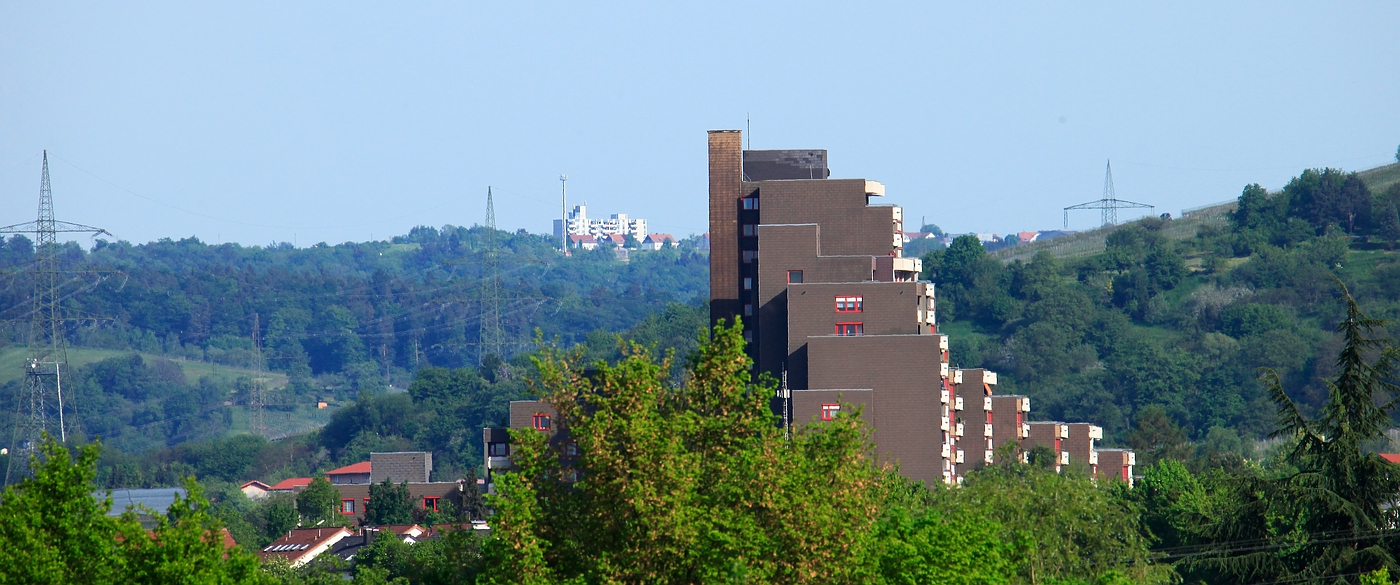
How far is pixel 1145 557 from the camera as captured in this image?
61.2m

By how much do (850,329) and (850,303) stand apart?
158cm

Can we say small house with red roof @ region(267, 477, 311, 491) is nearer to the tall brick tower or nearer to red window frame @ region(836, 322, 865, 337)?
the tall brick tower

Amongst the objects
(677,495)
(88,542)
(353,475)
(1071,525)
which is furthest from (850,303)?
(353,475)

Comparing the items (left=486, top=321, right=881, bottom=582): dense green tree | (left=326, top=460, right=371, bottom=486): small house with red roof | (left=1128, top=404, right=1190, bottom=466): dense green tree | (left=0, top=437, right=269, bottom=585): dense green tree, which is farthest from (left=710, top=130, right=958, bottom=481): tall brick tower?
(left=326, top=460, right=371, bottom=486): small house with red roof

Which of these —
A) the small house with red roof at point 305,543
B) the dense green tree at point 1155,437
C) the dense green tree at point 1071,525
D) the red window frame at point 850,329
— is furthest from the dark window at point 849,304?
the dense green tree at point 1155,437

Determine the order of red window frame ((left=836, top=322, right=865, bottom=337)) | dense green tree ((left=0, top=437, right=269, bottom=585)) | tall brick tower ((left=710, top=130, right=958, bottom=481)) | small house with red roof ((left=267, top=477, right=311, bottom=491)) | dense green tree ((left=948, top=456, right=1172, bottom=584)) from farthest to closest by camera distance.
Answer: small house with red roof ((left=267, top=477, right=311, bottom=491)) < red window frame ((left=836, top=322, right=865, bottom=337)) < tall brick tower ((left=710, top=130, right=958, bottom=481)) < dense green tree ((left=948, top=456, right=1172, bottom=584)) < dense green tree ((left=0, top=437, right=269, bottom=585))

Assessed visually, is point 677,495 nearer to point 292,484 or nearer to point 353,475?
point 353,475

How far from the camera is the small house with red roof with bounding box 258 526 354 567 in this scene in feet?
373

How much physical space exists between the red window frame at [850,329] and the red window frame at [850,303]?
2.68 feet

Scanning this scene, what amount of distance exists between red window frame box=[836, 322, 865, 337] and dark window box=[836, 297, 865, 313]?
0.82 m

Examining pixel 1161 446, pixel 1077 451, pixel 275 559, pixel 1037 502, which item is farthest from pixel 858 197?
pixel 1161 446

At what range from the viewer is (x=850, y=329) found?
348 feet

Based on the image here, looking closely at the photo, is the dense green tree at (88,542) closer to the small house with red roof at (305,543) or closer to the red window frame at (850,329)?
the red window frame at (850,329)

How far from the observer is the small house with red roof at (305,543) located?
11362 cm
